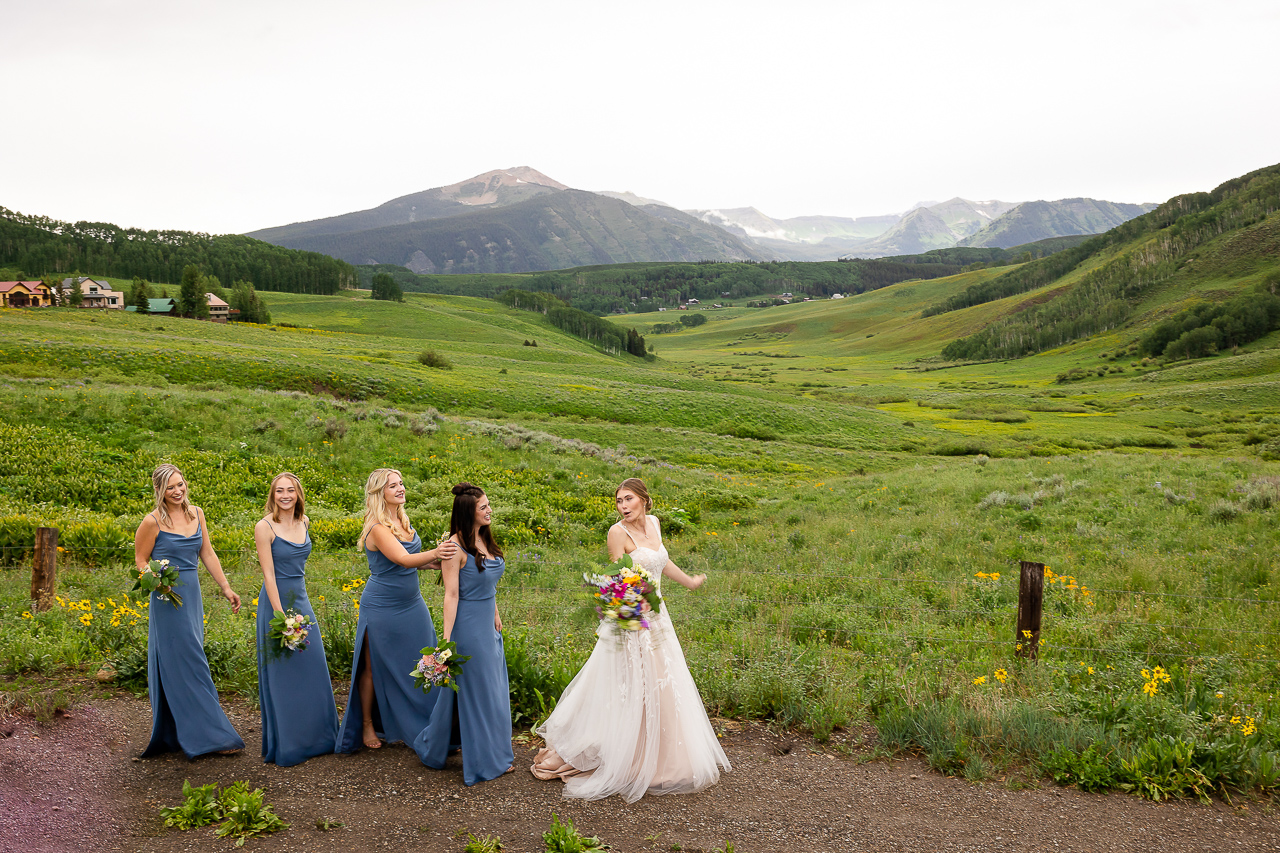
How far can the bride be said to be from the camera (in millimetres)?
5986

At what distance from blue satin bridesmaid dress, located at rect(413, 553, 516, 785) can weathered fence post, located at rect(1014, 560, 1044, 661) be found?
6121mm

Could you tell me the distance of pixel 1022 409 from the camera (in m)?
68.4

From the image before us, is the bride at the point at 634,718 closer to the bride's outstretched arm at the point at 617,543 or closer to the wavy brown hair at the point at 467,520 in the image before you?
the bride's outstretched arm at the point at 617,543

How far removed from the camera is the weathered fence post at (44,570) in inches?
362

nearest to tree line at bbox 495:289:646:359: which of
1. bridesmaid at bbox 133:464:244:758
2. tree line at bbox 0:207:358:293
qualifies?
tree line at bbox 0:207:358:293

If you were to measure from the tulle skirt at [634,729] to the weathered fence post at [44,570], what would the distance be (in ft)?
24.6

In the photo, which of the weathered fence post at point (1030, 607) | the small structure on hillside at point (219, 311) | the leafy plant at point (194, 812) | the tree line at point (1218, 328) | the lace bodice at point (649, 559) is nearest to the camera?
the leafy plant at point (194, 812)

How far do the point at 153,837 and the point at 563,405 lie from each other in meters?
38.0

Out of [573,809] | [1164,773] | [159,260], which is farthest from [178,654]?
[159,260]

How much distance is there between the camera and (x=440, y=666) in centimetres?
588

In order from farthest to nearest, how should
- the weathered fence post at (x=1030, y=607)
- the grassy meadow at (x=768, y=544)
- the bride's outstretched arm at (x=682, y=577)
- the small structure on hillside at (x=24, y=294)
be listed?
the small structure on hillside at (x=24, y=294), the weathered fence post at (x=1030, y=607), the grassy meadow at (x=768, y=544), the bride's outstretched arm at (x=682, y=577)

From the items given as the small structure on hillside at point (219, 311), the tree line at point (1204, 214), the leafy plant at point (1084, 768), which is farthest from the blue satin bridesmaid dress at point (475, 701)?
the tree line at point (1204, 214)

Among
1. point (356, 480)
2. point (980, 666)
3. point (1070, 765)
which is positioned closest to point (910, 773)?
point (1070, 765)

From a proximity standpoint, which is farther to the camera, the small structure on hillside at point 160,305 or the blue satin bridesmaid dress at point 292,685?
the small structure on hillside at point 160,305
